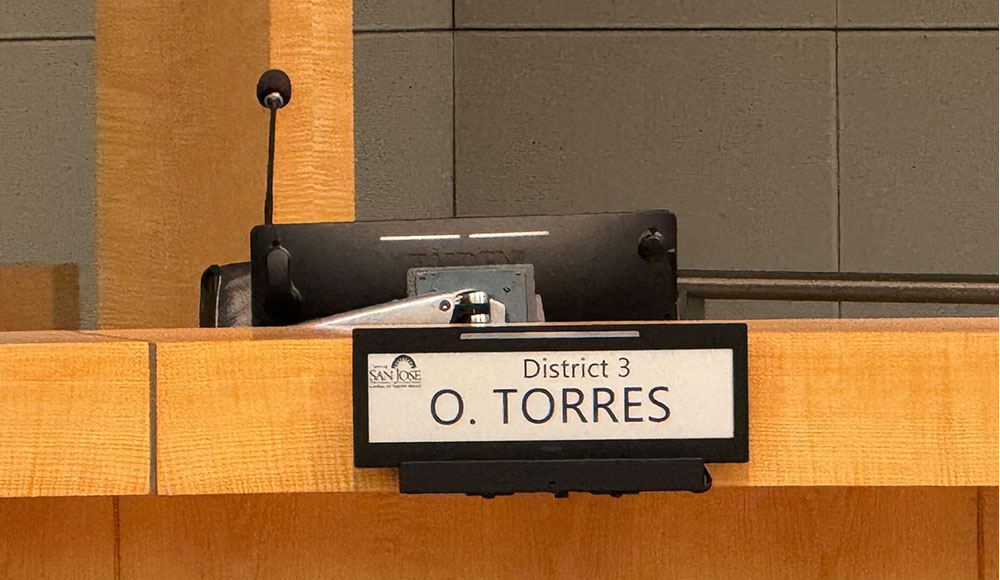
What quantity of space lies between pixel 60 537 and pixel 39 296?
97.5 inches

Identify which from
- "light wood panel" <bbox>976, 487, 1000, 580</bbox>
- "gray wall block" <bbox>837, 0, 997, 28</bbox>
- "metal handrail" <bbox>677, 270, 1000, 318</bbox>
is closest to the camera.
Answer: "light wood panel" <bbox>976, 487, 1000, 580</bbox>

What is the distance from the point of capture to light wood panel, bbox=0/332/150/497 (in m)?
0.42

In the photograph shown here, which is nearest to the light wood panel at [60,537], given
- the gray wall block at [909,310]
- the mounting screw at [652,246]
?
the mounting screw at [652,246]

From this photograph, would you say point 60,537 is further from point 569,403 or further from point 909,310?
point 909,310

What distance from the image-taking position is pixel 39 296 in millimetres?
2814

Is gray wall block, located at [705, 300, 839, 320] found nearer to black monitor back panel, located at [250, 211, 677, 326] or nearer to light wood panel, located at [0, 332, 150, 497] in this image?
black monitor back panel, located at [250, 211, 677, 326]

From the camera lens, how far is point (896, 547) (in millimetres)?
507

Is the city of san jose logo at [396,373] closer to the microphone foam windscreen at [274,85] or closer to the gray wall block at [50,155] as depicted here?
the microphone foam windscreen at [274,85]

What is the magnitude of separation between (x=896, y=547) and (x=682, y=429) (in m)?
0.17

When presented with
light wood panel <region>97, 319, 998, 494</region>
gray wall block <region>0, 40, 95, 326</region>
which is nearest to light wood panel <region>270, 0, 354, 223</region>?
gray wall block <region>0, 40, 95, 326</region>

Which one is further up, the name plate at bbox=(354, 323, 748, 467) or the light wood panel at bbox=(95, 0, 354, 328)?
the light wood panel at bbox=(95, 0, 354, 328)

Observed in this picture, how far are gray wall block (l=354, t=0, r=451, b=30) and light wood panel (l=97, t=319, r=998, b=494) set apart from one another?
243 centimetres

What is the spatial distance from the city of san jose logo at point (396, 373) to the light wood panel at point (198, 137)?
1.35 meters

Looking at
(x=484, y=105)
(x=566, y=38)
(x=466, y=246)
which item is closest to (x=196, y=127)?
(x=484, y=105)
